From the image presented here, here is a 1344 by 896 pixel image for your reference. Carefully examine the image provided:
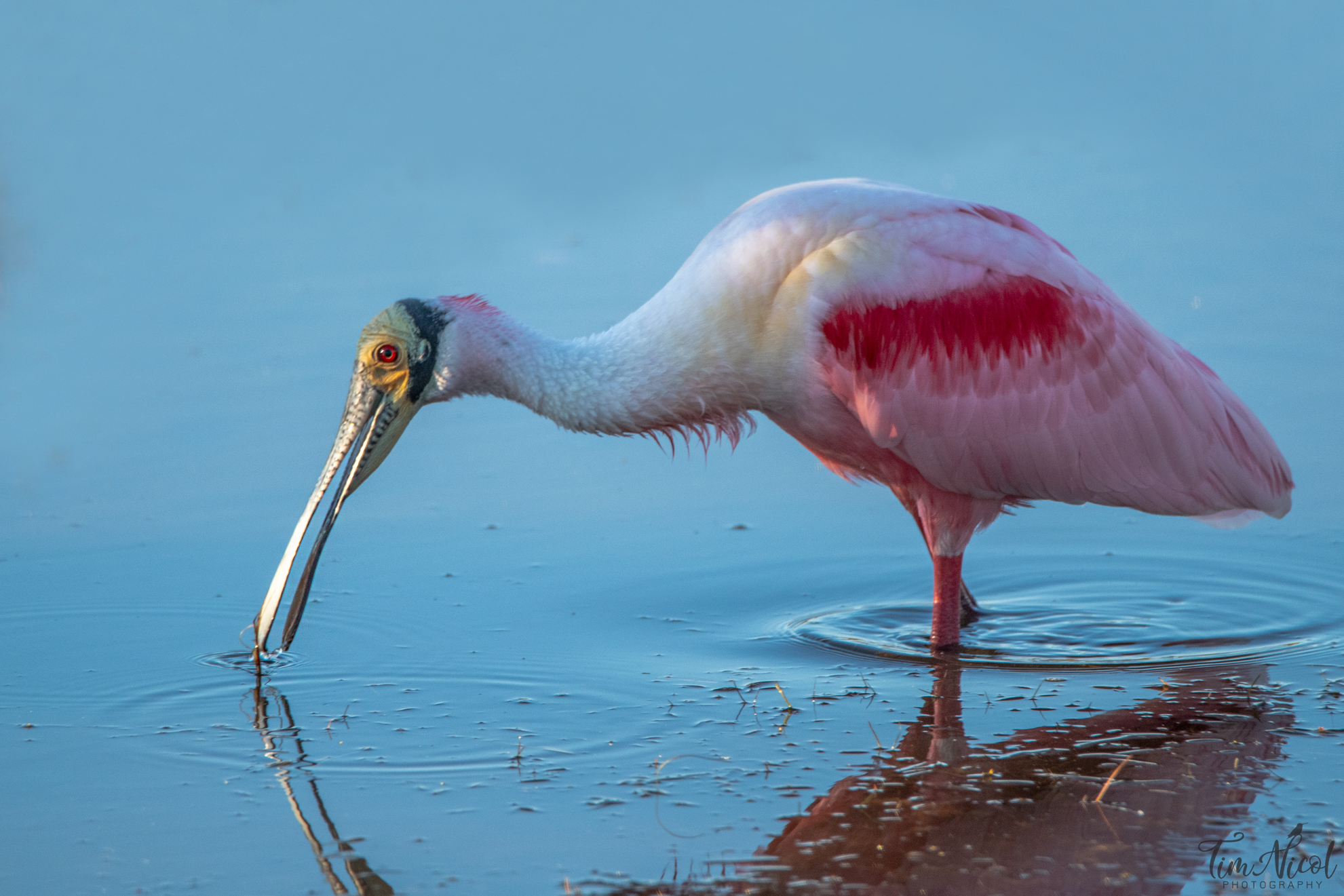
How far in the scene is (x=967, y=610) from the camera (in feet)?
24.0

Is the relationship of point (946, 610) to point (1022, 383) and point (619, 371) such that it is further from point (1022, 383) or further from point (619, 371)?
point (619, 371)

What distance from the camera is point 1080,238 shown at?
11883 millimetres

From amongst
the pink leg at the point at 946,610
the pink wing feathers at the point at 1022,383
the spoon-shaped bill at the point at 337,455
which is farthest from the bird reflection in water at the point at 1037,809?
the spoon-shaped bill at the point at 337,455

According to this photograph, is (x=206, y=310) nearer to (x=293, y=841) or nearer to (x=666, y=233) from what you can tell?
(x=666, y=233)

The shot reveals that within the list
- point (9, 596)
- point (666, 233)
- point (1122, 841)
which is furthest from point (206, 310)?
point (1122, 841)

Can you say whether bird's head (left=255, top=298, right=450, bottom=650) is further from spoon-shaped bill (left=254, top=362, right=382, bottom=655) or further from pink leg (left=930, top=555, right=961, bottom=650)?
pink leg (left=930, top=555, right=961, bottom=650)

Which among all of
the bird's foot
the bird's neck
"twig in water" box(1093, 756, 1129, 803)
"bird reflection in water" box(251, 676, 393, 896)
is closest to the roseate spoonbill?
the bird's neck

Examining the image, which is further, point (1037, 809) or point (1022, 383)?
point (1022, 383)

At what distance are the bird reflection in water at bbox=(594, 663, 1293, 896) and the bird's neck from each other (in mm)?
1371

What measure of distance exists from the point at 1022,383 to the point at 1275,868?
7.95ft

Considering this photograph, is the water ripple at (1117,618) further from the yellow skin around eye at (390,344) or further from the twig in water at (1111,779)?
the yellow skin around eye at (390,344)

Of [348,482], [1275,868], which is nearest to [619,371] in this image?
[348,482]

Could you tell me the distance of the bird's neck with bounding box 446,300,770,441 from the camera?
21.6 ft

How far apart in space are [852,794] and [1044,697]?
116 centimetres
